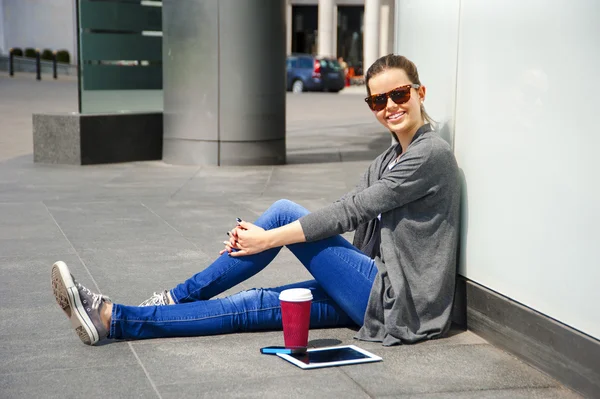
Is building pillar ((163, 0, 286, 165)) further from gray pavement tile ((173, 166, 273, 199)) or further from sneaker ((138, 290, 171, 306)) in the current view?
sneaker ((138, 290, 171, 306))

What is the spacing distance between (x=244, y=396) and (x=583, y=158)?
5.05 ft

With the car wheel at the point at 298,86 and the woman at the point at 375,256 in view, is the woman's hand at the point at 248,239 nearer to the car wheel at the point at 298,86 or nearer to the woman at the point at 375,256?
the woman at the point at 375,256

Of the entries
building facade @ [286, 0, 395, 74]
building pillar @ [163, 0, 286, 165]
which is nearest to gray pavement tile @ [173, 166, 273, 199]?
building pillar @ [163, 0, 286, 165]

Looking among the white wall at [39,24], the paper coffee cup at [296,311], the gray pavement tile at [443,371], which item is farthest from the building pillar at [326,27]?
the paper coffee cup at [296,311]

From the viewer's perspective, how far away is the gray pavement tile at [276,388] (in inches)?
136

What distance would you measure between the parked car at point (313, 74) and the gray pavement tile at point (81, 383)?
1177 inches

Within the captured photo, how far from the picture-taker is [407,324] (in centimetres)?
401

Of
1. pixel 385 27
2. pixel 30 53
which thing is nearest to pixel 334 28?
pixel 385 27

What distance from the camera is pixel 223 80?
34.9 ft

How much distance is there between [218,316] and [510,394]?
53.6 inches

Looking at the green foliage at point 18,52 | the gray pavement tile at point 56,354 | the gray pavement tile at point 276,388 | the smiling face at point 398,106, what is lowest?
the gray pavement tile at point 56,354

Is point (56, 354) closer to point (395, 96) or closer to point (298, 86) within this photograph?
point (395, 96)

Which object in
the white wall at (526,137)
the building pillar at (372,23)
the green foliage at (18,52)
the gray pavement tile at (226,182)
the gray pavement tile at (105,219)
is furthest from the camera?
the green foliage at (18,52)

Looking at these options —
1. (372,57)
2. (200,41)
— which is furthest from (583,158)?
(372,57)
